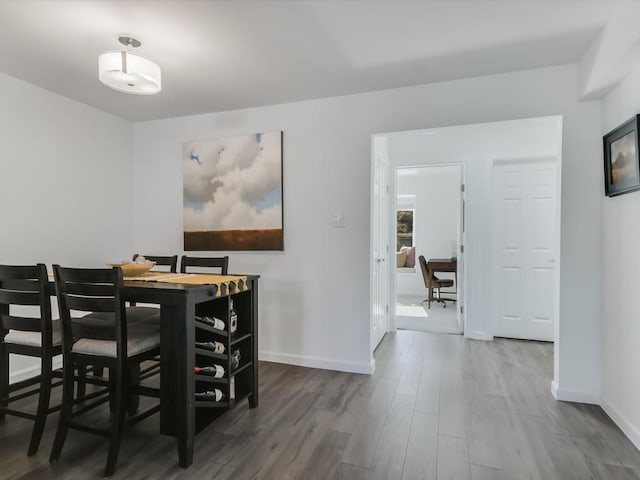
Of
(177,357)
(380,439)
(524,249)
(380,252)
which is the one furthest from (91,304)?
(524,249)

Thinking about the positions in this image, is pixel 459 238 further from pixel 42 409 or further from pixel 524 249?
pixel 42 409

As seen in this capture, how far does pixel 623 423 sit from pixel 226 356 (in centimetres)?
242

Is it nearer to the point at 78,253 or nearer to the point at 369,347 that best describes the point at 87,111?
the point at 78,253

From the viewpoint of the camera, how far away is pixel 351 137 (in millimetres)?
3076

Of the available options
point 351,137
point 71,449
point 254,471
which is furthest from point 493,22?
point 71,449

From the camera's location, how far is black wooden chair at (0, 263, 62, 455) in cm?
187

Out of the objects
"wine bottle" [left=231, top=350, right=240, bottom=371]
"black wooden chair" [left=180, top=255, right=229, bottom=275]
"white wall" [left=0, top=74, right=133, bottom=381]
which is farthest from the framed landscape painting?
"wine bottle" [left=231, top=350, right=240, bottom=371]

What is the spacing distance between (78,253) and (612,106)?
4403 millimetres

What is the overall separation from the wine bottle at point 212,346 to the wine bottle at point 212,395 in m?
0.24

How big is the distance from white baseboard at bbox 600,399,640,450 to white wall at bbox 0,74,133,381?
4244mm

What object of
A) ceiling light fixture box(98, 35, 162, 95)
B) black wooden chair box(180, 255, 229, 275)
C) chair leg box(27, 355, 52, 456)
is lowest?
chair leg box(27, 355, 52, 456)

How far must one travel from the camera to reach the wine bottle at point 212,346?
2.02m

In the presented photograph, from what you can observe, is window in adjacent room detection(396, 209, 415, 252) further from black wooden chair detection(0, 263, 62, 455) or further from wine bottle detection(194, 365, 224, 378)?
black wooden chair detection(0, 263, 62, 455)

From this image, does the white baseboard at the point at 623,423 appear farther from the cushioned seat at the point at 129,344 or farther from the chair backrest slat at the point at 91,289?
the chair backrest slat at the point at 91,289
